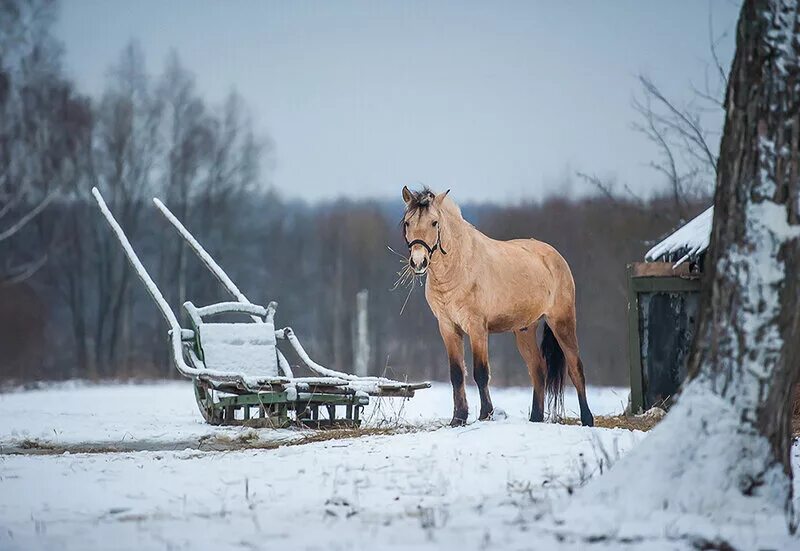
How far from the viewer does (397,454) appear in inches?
267

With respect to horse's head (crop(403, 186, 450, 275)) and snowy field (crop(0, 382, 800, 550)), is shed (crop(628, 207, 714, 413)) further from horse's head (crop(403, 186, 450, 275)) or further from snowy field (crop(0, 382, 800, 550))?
horse's head (crop(403, 186, 450, 275))

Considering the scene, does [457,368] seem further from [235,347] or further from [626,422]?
[235,347]

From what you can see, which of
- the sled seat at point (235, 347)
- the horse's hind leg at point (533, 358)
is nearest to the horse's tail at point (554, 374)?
the horse's hind leg at point (533, 358)

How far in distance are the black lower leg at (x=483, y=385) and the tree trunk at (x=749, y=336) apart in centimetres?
330

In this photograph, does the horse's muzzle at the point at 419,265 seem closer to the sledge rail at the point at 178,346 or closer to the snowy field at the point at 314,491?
the snowy field at the point at 314,491

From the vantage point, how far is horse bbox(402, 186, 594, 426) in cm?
798

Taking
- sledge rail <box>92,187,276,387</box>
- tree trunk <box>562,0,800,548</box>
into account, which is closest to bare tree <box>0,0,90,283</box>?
sledge rail <box>92,187,276,387</box>

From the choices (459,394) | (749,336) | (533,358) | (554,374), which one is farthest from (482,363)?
(749,336)

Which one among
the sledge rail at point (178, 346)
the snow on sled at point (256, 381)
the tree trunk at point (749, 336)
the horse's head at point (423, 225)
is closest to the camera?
the tree trunk at point (749, 336)

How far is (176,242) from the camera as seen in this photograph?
30.1 meters

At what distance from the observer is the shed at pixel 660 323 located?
11.0 meters

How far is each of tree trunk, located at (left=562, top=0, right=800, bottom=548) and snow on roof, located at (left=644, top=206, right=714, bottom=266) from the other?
570 centimetres

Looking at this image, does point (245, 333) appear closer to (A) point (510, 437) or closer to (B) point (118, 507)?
(A) point (510, 437)

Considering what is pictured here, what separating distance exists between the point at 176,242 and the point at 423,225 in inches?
917
